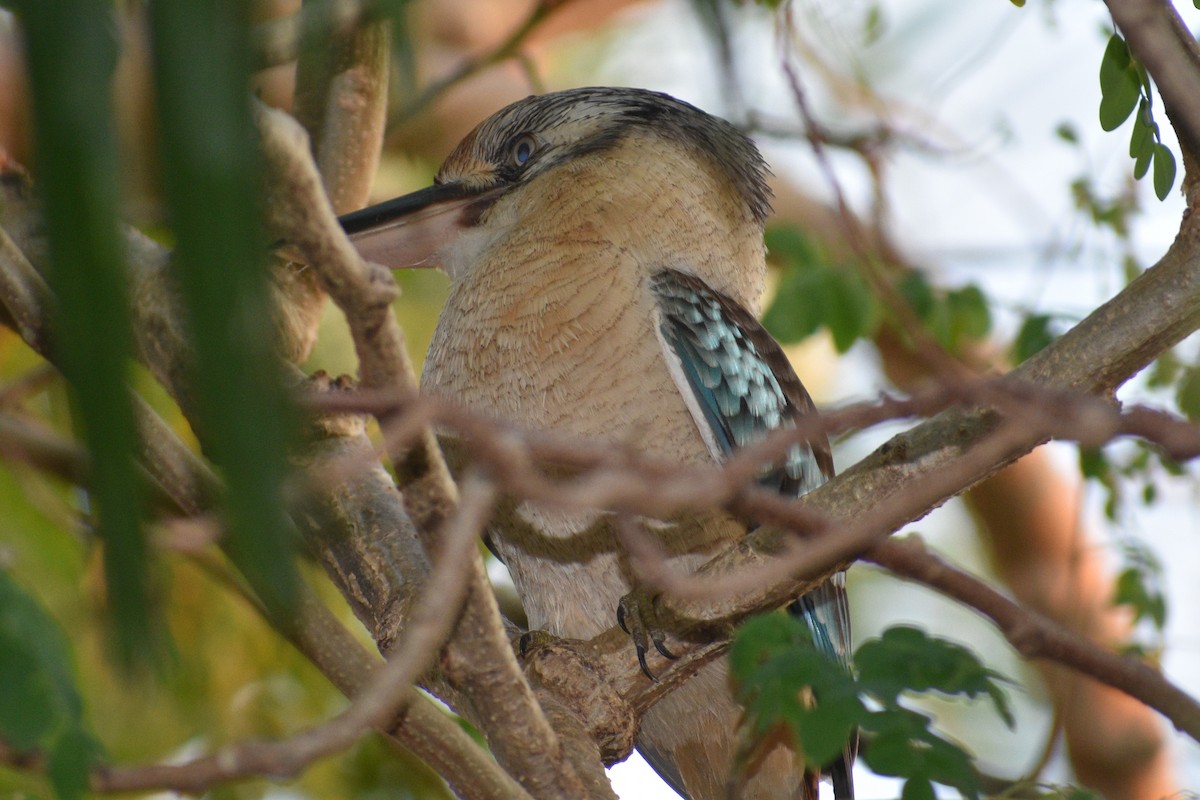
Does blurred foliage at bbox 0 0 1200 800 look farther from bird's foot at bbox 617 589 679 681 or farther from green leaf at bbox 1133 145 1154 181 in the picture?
bird's foot at bbox 617 589 679 681

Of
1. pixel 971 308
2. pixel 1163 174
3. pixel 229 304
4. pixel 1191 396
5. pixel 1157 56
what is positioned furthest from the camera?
pixel 971 308

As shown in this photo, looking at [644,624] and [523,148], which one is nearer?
[644,624]

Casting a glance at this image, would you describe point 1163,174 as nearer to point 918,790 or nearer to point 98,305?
point 918,790

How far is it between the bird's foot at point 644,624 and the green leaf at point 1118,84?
1.16 metres

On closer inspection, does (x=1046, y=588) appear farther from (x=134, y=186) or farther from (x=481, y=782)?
(x=134, y=186)

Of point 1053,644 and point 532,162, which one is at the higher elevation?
point 532,162

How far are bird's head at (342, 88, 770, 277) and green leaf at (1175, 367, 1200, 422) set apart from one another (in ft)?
3.74

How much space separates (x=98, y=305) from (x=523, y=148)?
2.73m

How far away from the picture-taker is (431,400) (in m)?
1.16

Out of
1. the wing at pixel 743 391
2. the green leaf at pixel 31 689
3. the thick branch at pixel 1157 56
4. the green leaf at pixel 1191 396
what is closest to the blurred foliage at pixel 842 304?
the wing at pixel 743 391

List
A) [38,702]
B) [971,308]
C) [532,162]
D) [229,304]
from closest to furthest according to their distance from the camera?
[229,304], [38,702], [532,162], [971,308]

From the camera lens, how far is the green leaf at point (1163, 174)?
2.06m

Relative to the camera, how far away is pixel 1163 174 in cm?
206

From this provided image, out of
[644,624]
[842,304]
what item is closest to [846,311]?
[842,304]
